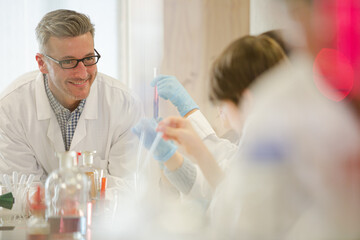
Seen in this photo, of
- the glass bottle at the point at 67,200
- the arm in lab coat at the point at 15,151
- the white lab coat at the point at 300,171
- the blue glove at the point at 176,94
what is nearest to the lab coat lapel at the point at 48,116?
the arm in lab coat at the point at 15,151

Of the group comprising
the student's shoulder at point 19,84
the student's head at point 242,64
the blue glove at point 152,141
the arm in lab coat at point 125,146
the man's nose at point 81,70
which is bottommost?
the arm in lab coat at point 125,146

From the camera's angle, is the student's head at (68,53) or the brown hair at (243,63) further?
the student's head at (68,53)

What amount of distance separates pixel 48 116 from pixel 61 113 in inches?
2.5

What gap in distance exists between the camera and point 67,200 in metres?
1.20

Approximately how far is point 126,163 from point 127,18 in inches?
56.9

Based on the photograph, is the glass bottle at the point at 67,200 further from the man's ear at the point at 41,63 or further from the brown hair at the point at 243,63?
the man's ear at the point at 41,63

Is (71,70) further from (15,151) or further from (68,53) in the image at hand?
(15,151)

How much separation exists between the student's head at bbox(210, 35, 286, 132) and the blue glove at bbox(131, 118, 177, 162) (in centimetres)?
26

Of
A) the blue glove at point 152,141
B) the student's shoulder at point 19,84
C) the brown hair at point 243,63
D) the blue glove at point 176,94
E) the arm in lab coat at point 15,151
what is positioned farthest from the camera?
the student's shoulder at point 19,84

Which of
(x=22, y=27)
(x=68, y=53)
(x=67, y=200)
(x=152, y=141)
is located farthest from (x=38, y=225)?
(x=22, y=27)

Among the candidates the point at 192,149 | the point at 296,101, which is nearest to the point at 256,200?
the point at 296,101

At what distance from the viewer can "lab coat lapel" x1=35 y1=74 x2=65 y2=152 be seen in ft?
6.71

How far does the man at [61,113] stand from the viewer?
205 centimetres

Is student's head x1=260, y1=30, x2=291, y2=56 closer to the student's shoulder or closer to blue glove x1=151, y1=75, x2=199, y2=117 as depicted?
blue glove x1=151, y1=75, x2=199, y2=117
